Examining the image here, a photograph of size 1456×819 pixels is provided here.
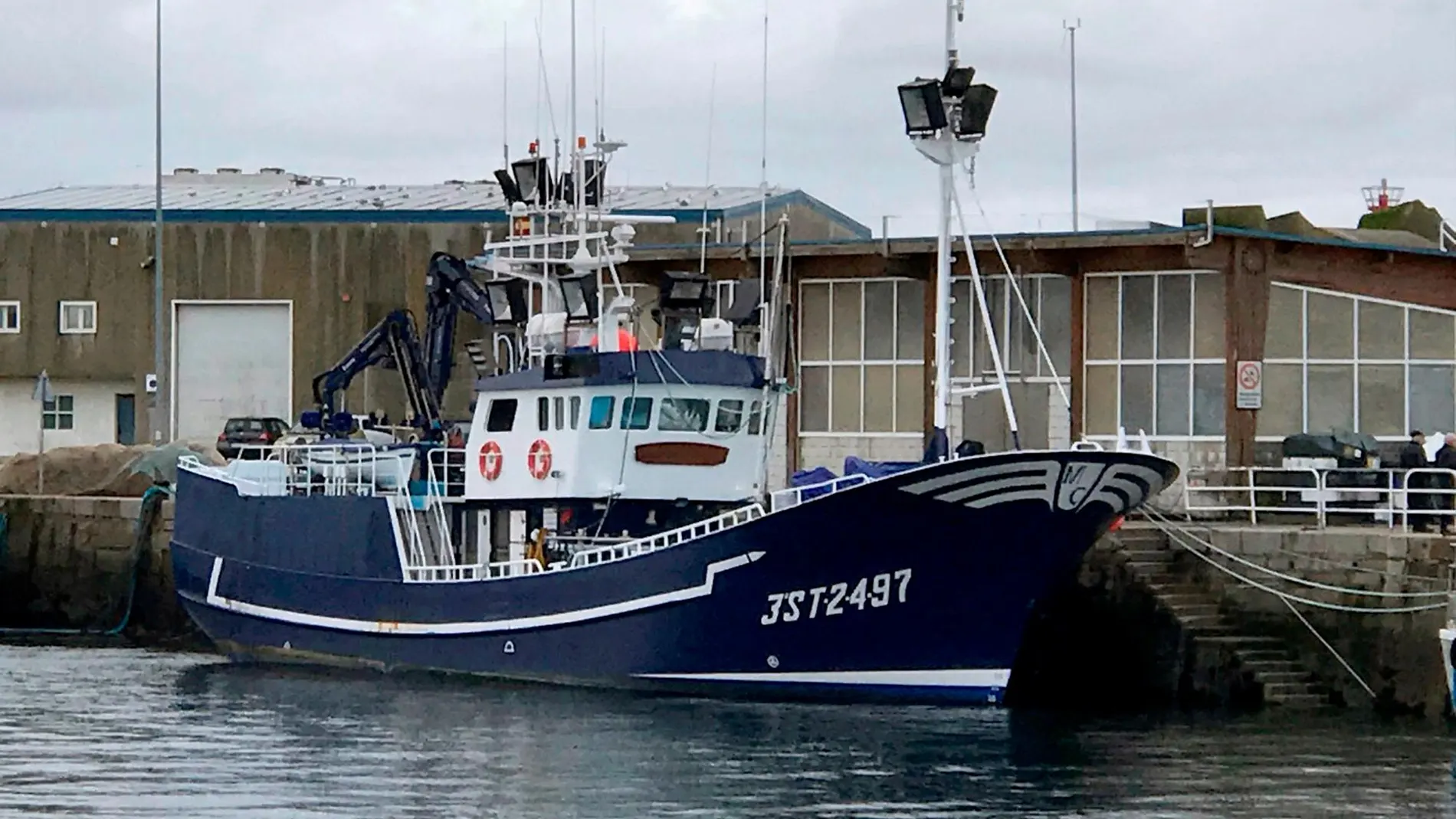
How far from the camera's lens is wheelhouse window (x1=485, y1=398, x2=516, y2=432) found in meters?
28.9

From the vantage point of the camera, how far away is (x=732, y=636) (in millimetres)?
25750

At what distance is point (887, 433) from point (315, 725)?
468 inches

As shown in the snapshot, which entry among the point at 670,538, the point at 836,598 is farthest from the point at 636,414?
the point at 836,598

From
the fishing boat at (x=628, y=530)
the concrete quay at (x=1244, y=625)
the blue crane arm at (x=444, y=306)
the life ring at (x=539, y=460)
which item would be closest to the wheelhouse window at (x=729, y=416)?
the fishing boat at (x=628, y=530)

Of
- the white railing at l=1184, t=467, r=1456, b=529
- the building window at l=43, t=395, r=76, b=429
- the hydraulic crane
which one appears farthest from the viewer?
the building window at l=43, t=395, r=76, b=429

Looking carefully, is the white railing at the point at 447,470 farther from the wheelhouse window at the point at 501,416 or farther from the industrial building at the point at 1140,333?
the industrial building at the point at 1140,333

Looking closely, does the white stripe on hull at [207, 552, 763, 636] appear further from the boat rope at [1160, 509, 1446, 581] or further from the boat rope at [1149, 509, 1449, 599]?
the boat rope at [1160, 509, 1446, 581]

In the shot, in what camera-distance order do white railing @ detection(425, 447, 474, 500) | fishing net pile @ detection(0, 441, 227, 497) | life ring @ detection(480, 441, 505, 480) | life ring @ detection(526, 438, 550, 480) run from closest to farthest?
life ring @ detection(526, 438, 550, 480), life ring @ detection(480, 441, 505, 480), white railing @ detection(425, 447, 474, 500), fishing net pile @ detection(0, 441, 227, 497)

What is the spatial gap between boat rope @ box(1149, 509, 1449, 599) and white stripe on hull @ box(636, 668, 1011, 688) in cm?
350

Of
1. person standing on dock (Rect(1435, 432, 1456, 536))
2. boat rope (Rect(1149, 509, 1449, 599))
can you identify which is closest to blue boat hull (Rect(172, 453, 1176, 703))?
boat rope (Rect(1149, 509, 1449, 599))

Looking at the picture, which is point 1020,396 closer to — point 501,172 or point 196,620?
point 501,172

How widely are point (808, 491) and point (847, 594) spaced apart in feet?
3.55

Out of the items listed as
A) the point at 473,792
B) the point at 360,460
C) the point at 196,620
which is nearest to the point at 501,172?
the point at 360,460

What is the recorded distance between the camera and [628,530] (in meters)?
28.2
